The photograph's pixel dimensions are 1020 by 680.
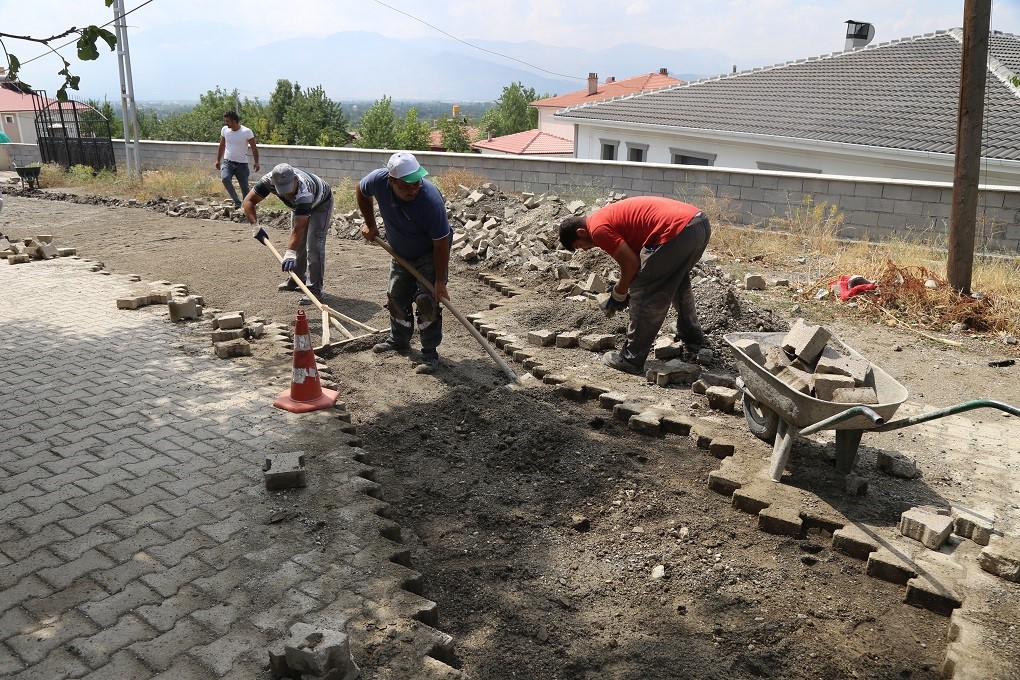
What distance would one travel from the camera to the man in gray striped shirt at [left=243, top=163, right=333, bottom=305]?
24.2ft

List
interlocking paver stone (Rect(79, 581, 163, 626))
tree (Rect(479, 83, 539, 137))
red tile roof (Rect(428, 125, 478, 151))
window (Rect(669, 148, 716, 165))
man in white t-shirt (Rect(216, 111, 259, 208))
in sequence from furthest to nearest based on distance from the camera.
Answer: tree (Rect(479, 83, 539, 137)) < red tile roof (Rect(428, 125, 478, 151)) < window (Rect(669, 148, 716, 165)) < man in white t-shirt (Rect(216, 111, 259, 208)) < interlocking paver stone (Rect(79, 581, 163, 626))

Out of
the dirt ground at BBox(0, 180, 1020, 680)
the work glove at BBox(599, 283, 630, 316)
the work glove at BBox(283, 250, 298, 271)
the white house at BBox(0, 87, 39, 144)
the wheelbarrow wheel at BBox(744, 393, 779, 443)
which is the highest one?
the white house at BBox(0, 87, 39, 144)

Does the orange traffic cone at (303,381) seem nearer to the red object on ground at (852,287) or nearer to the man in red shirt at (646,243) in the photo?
the man in red shirt at (646,243)

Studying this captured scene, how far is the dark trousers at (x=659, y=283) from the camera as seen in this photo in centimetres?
555

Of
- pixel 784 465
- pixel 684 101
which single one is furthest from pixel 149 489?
pixel 684 101

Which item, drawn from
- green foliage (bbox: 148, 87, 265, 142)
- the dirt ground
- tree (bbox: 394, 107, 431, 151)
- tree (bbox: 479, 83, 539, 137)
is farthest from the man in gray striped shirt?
tree (bbox: 479, 83, 539, 137)

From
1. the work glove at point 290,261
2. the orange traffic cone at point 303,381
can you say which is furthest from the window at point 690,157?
the orange traffic cone at point 303,381

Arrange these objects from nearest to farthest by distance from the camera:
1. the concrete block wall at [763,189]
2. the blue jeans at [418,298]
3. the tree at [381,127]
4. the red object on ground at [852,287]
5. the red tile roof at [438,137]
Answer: the blue jeans at [418,298], the red object on ground at [852,287], the concrete block wall at [763,189], the tree at [381,127], the red tile roof at [438,137]

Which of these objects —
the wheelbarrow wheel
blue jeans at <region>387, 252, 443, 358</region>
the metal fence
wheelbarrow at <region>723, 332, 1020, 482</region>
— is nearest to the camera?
wheelbarrow at <region>723, 332, 1020, 482</region>

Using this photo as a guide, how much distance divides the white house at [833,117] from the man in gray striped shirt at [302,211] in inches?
460

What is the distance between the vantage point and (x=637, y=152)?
21.3 m

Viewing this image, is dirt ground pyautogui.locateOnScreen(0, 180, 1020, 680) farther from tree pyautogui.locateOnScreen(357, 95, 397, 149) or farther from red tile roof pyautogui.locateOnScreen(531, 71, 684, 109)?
tree pyautogui.locateOnScreen(357, 95, 397, 149)

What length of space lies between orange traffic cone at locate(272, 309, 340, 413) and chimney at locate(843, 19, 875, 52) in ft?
81.4

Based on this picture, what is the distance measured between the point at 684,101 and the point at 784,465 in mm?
19104
